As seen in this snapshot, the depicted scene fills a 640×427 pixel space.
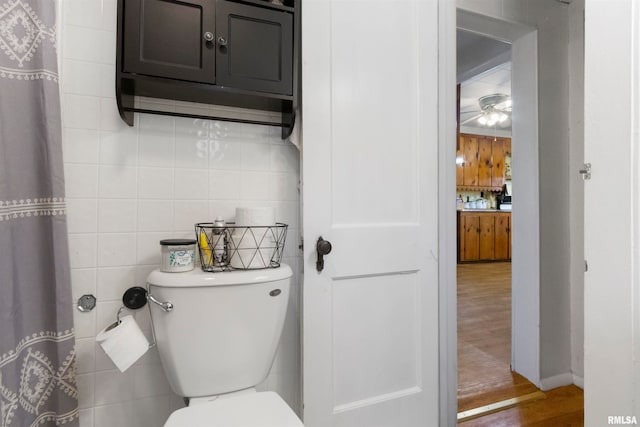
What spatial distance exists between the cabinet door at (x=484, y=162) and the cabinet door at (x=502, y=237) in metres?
0.82

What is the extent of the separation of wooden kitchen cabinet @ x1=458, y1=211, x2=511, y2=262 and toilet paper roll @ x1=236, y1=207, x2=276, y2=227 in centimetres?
539

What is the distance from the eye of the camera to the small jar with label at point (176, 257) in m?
1.03

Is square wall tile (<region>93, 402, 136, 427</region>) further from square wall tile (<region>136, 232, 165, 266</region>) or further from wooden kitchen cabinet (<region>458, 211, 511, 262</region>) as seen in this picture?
wooden kitchen cabinet (<region>458, 211, 511, 262</region>)

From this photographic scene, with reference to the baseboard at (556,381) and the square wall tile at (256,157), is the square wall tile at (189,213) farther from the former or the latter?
the baseboard at (556,381)

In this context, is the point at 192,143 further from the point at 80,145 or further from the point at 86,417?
the point at 86,417

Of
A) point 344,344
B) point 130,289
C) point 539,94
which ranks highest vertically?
point 539,94

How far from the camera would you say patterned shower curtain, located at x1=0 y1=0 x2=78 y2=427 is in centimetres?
91

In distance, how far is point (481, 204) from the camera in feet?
22.1

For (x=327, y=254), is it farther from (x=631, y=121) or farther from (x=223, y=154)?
(x=631, y=121)

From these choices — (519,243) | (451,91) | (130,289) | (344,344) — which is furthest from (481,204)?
(130,289)

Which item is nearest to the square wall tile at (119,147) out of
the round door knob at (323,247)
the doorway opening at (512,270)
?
the round door knob at (323,247)

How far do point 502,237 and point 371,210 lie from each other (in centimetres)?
578

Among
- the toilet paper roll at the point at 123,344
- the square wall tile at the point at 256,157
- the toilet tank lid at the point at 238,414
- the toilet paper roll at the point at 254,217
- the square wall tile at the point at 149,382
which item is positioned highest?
the square wall tile at the point at 256,157

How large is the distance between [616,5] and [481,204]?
6.53 meters
